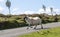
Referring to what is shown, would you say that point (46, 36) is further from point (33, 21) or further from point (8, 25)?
point (8, 25)

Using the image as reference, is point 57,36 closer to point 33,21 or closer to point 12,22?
point 33,21

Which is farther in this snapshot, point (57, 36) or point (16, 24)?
point (16, 24)

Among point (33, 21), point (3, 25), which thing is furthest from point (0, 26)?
point (33, 21)

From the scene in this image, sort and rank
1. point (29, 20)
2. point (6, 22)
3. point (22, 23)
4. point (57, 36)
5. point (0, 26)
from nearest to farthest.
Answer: point (57, 36), point (29, 20), point (0, 26), point (6, 22), point (22, 23)

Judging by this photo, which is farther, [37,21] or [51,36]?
[37,21]

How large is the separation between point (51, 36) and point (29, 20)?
35.3 ft

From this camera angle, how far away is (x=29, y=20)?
2822cm

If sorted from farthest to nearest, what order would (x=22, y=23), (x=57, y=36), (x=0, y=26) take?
(x=22, y=23) → (x=0, y=26) → (x=57, y=36)

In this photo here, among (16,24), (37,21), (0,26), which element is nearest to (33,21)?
(37,21)

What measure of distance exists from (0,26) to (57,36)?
19886 millimetres

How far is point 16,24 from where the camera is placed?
4012cm

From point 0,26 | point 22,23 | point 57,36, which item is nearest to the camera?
point 57,36

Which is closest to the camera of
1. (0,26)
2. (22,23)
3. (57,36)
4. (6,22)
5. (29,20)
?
(57,36)

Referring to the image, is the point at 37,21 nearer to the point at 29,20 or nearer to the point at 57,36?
the point at 29,20
